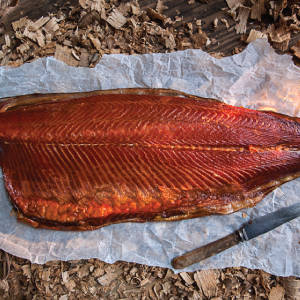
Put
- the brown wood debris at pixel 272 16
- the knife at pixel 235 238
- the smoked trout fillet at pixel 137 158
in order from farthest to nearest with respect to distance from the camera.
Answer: the brown wood debris at pixel 272 16 < the knife at pixel 235 238 < the smoked trout fillet at pixel 137 158

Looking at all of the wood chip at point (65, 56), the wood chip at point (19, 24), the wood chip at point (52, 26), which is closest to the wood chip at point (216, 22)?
the wood chip at point (65, 56)

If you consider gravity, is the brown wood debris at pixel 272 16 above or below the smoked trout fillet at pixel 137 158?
above

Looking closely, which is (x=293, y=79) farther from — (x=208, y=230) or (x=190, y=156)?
(x=208, y=230)

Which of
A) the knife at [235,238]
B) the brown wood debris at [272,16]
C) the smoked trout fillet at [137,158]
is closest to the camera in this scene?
the smoked trout fillet at [137,158]

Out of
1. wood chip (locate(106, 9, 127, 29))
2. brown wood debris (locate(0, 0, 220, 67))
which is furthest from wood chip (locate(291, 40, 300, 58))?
wood chip (locate(106, 9, 127, 29))

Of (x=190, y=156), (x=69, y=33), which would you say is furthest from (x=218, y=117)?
(x=69, y=33)

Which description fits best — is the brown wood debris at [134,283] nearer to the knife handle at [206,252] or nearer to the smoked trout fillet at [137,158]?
the knife handle at [206,252]

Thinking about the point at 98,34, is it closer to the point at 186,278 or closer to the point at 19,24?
the point at 19,24

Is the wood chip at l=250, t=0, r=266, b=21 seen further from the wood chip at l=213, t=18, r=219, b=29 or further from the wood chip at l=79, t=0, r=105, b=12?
the wood chip at l=79, t=0, r=105, b=12

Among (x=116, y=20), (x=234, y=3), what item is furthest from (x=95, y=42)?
(x=234, y=3)
